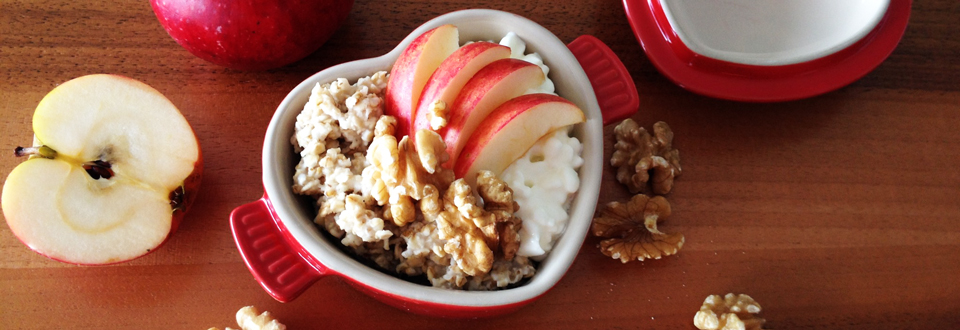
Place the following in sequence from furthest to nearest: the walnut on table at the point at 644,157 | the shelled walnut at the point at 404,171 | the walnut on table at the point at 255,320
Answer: the walnut on table at the point at 644,157
the walnut on table at the point at 255,320
the shelled walnut at the point at 404,171

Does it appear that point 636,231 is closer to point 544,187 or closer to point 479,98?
point 544,187

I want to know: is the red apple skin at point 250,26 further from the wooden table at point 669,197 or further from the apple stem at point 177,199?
the apple stem at point 177,199

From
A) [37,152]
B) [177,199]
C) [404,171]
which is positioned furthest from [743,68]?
[37,152]

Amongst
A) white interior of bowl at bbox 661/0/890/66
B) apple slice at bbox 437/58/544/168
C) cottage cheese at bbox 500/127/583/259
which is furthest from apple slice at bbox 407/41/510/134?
white interior of bowl at bbox 661/0/890/66

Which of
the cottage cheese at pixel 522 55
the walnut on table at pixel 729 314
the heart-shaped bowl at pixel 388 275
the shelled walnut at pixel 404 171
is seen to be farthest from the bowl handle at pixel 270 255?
the walnut on table at pixel 729 314

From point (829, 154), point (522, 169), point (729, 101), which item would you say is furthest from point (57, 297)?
point (829, 154)

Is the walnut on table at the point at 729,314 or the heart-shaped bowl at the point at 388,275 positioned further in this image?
the walnut on table at the point at 729,314
